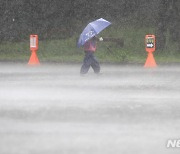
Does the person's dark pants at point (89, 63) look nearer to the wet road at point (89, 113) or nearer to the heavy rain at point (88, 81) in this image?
the heavy rain at point (88, 81)

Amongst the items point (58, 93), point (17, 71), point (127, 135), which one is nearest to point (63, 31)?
point (17, 71)

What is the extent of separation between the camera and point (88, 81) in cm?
1633

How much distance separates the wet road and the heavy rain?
13 mm

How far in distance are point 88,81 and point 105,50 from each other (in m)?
11.5

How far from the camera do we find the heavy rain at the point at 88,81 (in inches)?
344

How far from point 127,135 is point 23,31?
21850 millimetres

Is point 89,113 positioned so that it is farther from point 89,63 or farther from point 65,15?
point 65,15

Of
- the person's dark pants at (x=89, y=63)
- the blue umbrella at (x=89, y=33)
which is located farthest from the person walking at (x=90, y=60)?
the blue umbrella at (x=89, y=33)

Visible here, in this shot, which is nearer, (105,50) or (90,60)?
(90,60)

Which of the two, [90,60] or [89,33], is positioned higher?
[89,33]

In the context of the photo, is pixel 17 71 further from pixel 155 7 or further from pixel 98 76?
pixel 155 7

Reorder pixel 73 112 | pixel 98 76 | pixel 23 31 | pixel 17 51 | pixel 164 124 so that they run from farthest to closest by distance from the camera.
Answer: pixel 23 31
pixel 17 51
pixel 98 76
pixel 73 112
pixel 164 124

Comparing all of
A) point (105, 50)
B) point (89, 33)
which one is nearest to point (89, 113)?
point (89, 33)

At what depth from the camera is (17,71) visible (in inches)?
771
